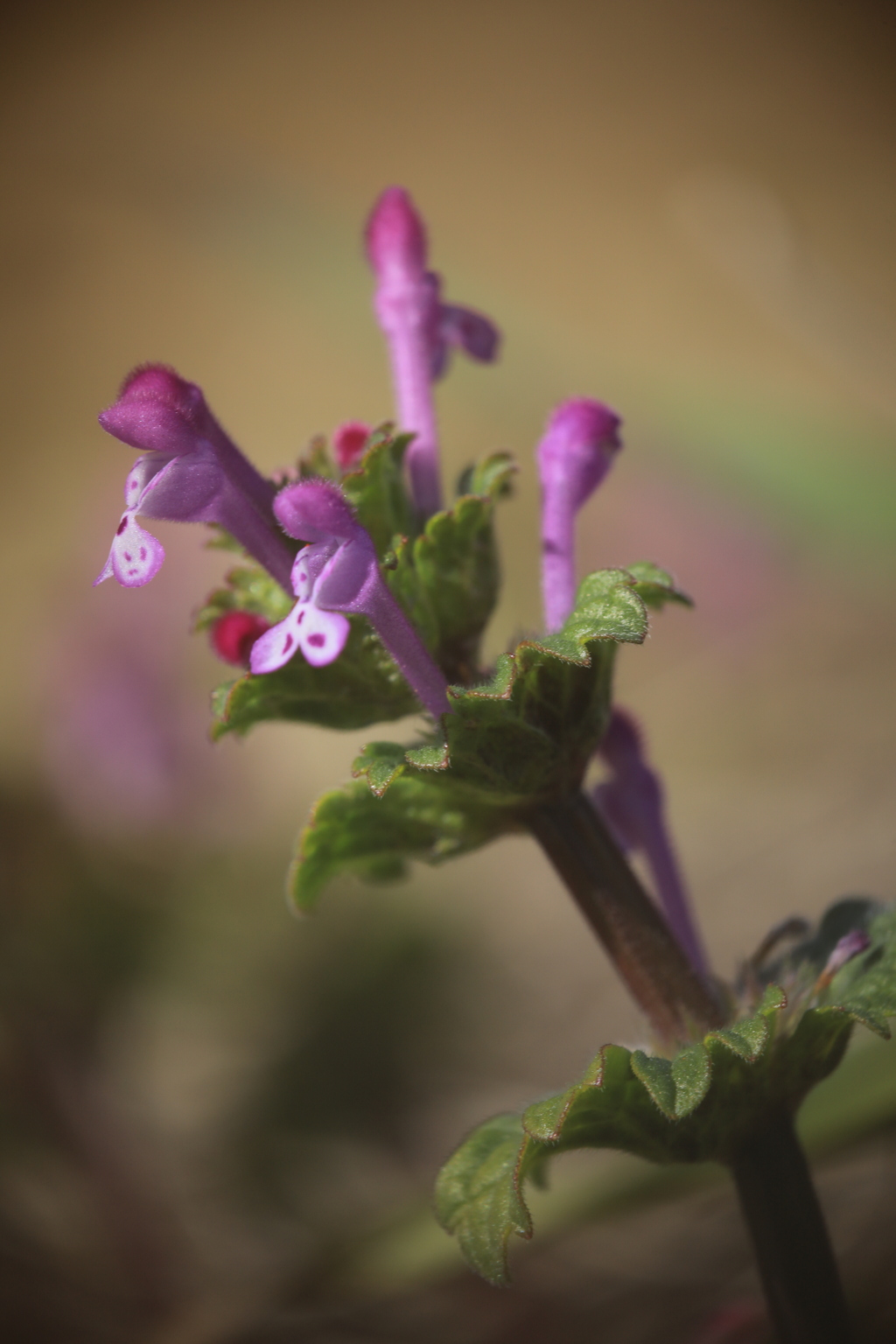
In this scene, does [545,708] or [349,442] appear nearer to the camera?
[545,708]

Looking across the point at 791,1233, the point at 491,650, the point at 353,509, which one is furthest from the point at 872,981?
the point at 491,650

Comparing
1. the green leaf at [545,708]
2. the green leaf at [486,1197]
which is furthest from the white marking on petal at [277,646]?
the green leaf at [486,1197]

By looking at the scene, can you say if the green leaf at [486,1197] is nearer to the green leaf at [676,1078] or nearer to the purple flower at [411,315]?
the green leaf at [676,1078]

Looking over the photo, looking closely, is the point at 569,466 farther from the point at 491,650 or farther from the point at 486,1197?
the point at 491,650

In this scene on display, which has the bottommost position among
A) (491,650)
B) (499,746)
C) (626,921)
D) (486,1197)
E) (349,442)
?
(486,1197)

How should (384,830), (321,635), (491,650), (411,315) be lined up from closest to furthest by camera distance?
(321,635)
(384,830)
(411,315)
(491,650)

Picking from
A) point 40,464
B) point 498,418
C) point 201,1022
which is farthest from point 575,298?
point 201,1022
